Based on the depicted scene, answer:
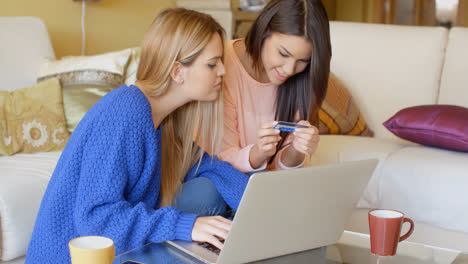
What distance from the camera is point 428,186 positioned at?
1771mm

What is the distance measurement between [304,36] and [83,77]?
109 cm

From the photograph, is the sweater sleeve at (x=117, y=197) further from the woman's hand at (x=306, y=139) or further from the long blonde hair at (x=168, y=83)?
the woman's hand at (x=306, y=139)

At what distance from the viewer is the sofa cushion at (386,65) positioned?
2.23m

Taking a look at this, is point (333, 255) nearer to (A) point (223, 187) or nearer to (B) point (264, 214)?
(B) point (264, 214)

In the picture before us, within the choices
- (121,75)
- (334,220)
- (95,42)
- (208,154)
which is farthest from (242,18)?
(334,220)

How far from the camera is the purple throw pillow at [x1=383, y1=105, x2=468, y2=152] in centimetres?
182

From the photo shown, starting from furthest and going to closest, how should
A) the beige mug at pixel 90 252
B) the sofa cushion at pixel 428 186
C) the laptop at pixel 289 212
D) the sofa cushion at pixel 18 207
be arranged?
the sofa cushion at pixel 428 186, the sofa cushion at pixel 18 207, the laptop at pixel 289 212, the beige mug at pixel 90 252

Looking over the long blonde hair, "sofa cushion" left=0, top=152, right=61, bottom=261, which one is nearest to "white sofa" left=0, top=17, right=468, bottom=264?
"sofa cushion" left=0, top=152, right=61, bottom=261

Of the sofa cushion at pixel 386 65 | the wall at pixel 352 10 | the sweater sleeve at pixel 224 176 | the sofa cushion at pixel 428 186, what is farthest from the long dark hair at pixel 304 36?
the wall at pixel 352 10

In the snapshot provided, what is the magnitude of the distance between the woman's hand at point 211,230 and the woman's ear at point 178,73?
36 cm

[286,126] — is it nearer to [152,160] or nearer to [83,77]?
[152,160]

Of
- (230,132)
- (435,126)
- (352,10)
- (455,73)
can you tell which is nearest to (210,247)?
(230,132)

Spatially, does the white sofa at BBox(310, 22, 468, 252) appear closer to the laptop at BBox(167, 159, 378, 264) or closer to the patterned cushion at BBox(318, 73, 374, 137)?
the patterned cushion at BBox(318, 73, 374, 137)

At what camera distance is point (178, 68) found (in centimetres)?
126
